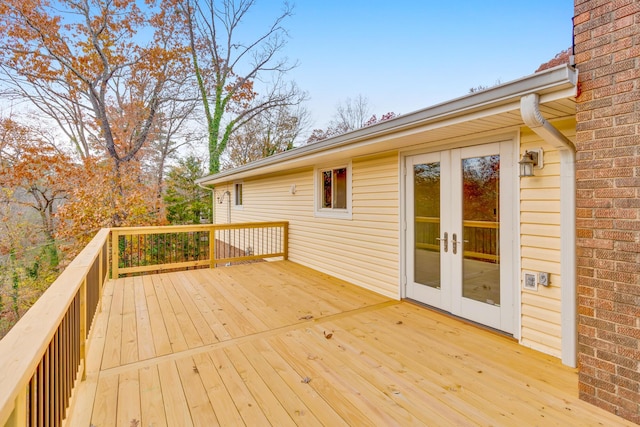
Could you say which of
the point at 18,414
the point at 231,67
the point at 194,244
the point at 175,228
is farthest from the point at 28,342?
the point at 231,67

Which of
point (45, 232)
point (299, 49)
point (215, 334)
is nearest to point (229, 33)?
point (299, 49)

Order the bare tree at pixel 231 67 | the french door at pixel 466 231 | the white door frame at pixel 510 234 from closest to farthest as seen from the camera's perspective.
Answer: the white door frame at pixel 510 234 < the french door at pixel 466 231 < the bare tree at pixel 231 67

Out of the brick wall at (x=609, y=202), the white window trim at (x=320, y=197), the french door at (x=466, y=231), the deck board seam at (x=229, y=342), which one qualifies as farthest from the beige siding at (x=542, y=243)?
the white window trim at (x=320, y=197)

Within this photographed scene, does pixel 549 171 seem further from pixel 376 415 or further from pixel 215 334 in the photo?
pixel 215 334

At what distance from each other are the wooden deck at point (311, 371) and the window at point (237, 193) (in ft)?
21.6

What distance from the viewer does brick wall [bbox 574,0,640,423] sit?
6.40ft

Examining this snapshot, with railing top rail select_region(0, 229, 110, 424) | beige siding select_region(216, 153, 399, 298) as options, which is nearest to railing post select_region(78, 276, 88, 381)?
railing top rail select_region(0, 229, 110, 424)

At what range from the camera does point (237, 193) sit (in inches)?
424

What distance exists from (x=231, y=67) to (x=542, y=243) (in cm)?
1494

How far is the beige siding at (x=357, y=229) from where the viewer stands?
461cm

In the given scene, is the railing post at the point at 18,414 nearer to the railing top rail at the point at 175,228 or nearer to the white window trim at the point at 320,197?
the white window trim at the point at 320,197

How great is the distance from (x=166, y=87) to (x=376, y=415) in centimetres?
1339

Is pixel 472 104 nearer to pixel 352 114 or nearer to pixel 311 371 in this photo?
pixel 311 371

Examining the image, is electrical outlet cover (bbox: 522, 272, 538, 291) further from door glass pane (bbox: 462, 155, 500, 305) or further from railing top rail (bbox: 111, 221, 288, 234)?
railing top rail (bbox: 111, 221, 288, 234)
